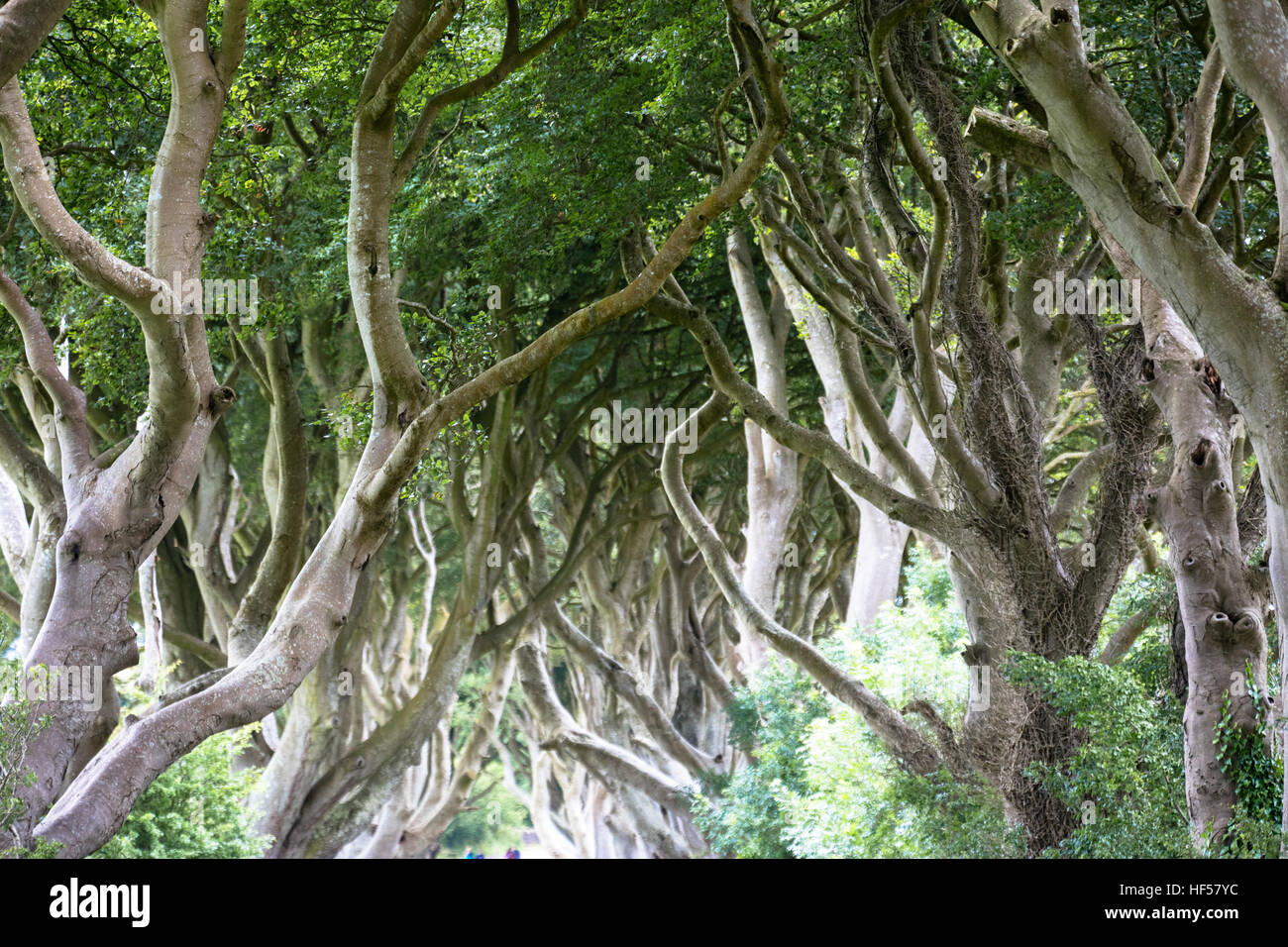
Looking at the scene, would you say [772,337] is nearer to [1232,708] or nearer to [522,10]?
[522,10]

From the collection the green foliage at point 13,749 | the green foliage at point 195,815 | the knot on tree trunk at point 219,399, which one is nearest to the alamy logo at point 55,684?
the green foliage at point 13,749

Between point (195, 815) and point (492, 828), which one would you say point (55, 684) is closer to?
point (195, 815)

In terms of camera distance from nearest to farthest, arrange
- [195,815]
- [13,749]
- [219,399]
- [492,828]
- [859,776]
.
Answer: [13,749] < [219,399] < [859,776] < [195,815] < [492,828]

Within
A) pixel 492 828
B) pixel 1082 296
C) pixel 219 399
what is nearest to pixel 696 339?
pixel 1082 296

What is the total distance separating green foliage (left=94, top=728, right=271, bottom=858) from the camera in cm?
1092
